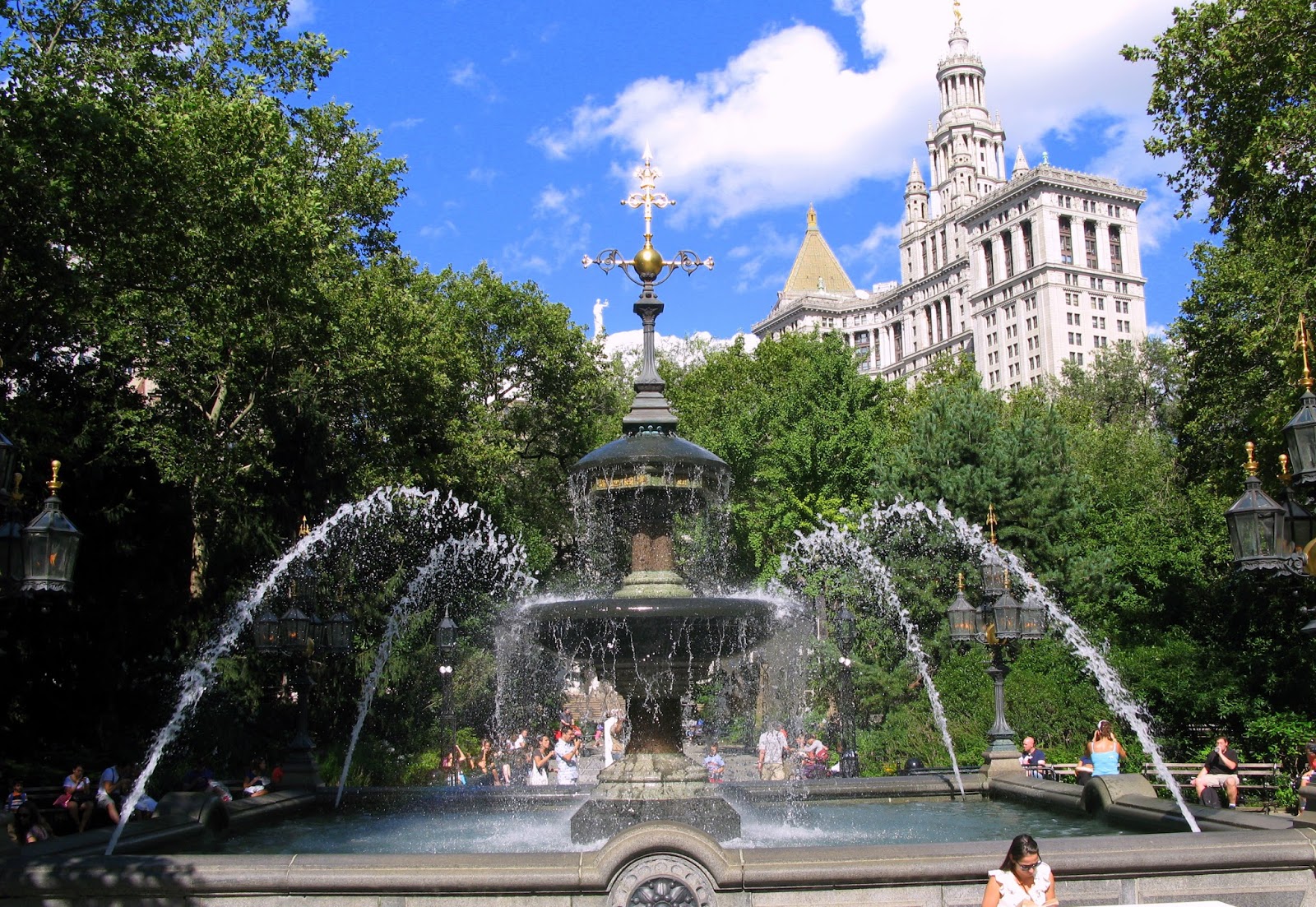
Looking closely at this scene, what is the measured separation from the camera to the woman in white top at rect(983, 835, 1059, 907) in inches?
259

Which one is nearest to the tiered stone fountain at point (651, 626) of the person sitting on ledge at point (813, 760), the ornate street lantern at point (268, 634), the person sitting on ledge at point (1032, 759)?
the ornate street lantern at point (268, 634)

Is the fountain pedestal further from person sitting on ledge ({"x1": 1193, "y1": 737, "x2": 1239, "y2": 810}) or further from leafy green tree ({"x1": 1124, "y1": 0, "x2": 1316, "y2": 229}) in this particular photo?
leafy green tree ({"x1": 1124, "y1": 0, "x2": 1316, "y2": 229})

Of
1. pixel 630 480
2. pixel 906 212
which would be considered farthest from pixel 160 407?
pixel 906 212

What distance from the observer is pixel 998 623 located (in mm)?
16734

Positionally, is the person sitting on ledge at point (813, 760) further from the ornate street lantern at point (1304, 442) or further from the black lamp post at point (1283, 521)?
the ornate street lantern at point (1304, 442)

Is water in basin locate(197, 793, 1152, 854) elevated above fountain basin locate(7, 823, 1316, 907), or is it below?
below

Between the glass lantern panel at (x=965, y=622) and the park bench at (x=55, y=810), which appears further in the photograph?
the glass lantern panel at (x=965, y=622)

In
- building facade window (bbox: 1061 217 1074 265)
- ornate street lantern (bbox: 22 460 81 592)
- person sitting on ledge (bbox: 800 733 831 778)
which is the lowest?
person sitting on ledge (bbox: 800 733 831 778)

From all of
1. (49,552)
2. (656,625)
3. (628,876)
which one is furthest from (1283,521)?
(49,552)

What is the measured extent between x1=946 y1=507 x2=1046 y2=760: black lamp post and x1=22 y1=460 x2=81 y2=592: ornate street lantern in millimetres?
11294

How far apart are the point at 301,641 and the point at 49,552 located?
24.4 feet

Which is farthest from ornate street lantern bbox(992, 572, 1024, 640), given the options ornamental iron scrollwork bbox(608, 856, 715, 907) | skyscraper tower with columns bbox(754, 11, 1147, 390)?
skyscraper tower with columns bbox(754, 11, 1147, 390)

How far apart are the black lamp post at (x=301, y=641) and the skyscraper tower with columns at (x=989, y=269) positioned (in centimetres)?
8712

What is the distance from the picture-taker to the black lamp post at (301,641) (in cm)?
1614
